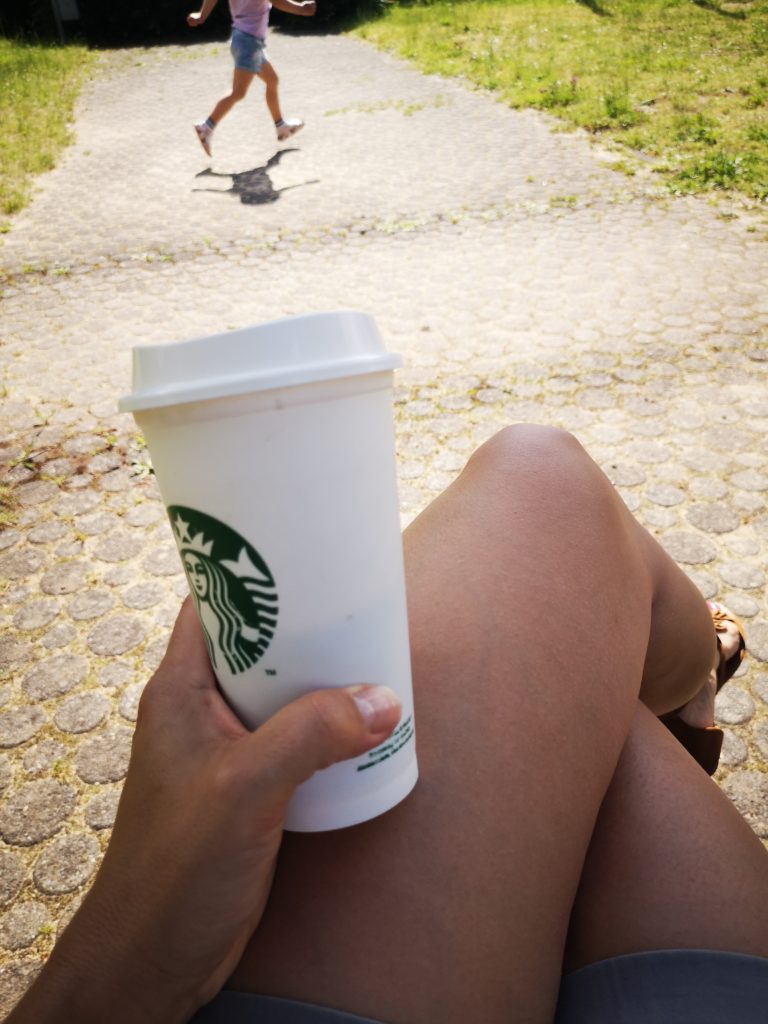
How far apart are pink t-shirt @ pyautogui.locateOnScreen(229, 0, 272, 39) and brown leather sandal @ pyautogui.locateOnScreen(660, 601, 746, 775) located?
6.78 meters

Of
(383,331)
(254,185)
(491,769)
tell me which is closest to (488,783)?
(491,769)

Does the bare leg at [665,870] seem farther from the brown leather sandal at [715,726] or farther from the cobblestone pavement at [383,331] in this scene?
the cobblestone pavement at [383,331]

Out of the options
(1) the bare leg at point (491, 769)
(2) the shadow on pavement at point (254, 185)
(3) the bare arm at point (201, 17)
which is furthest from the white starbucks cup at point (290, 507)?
(3) the bare arm at point (201, 17)

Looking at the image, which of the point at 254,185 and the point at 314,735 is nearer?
the point at 314,735

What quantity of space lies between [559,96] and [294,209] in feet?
13.7

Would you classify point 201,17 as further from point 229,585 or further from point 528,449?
point 229,585

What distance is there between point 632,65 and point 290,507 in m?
10.6

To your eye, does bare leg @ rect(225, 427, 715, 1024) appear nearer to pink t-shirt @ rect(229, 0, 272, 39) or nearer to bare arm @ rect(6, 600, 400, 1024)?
bare arm @ rect(6, 600, 400, 1024)

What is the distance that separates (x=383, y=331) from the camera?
4055 millimetres

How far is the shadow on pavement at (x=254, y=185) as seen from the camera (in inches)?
245

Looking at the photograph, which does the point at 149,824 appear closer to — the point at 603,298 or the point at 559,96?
the point at 603,298

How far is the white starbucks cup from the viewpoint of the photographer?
749mm

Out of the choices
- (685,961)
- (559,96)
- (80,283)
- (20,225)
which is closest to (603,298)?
(80,283)

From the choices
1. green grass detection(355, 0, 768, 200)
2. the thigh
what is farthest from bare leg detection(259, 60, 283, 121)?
the thigh
